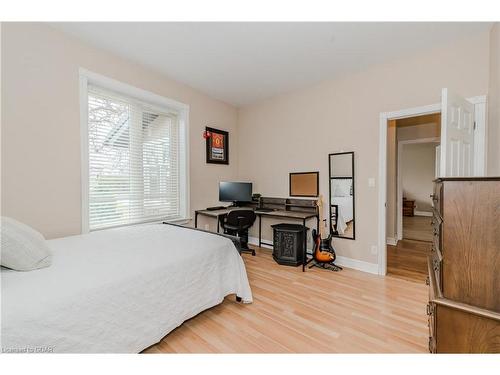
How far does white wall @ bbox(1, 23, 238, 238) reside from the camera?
2023 mm

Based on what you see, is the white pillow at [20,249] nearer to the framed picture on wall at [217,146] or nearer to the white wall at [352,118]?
the framed picture on wall at [217,146]

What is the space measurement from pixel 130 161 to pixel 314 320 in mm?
2783

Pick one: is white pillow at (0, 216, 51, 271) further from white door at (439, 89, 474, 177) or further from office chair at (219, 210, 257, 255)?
white door at (439, 89, 474, 177)

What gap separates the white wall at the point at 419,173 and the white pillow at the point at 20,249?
8.69 metres

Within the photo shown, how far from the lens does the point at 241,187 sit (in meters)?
4.04

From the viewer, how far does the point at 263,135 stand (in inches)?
164

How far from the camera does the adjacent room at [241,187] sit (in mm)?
1188

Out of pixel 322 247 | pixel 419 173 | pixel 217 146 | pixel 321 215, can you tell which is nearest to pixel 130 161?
pixel 217 146

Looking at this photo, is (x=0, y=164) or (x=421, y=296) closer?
(x=0, y=164)

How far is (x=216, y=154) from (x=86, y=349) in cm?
323

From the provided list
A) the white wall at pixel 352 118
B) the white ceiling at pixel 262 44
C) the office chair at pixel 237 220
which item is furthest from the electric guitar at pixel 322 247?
the white ceiling at pixel 262 44
